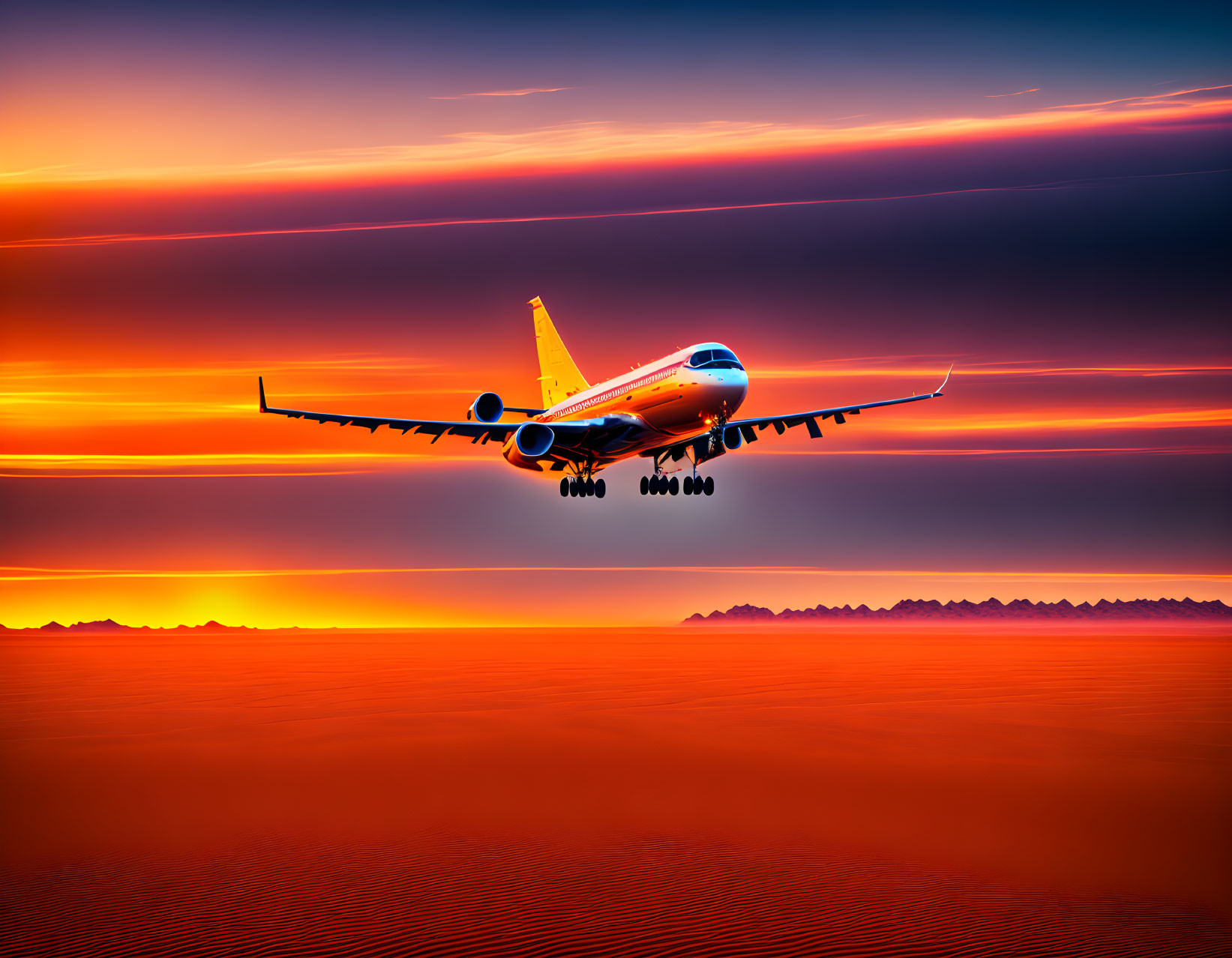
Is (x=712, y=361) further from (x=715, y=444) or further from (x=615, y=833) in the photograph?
(x=615, y=833)

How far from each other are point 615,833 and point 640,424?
Answer: 45310mm

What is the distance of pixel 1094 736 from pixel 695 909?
4486 inches

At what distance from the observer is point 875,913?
64688 millimetres

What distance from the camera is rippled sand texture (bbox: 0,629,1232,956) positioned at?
60.6 m

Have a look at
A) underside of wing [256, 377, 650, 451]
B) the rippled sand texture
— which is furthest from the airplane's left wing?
the rippled sand texture

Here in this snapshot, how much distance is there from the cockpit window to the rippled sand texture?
96.4 ft

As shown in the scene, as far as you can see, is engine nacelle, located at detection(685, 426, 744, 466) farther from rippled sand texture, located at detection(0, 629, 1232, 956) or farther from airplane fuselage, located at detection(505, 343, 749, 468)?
rippled sand texture, located at detection(0, 629, 1232, 956)

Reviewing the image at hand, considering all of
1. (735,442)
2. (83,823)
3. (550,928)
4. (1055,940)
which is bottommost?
(1055,940)

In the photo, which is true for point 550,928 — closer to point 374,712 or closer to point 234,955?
point 234,955

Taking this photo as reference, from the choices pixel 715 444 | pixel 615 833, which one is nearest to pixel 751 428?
pixel 715 444

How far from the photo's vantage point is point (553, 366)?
102 metres

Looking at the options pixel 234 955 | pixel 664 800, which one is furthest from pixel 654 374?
pixel 664 800

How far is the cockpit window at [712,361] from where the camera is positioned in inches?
2400

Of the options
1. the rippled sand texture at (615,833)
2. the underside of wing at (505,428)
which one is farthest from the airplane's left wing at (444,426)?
the rippled sand texture at (615,833)
